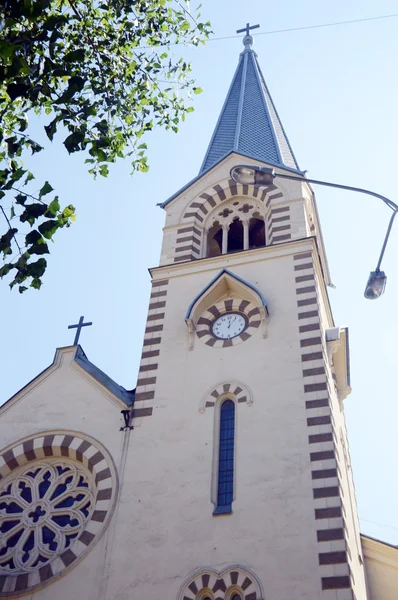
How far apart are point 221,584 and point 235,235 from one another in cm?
1199

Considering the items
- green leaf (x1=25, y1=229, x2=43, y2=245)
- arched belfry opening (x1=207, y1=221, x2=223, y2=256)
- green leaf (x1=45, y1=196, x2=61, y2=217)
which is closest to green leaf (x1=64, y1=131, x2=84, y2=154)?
green leaf (x1=45, y1=196, x2=61, y2=217)

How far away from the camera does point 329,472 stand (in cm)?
1374

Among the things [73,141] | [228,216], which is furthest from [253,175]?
[228,216]

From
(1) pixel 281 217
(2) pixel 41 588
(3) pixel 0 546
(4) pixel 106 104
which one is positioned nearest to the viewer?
(4) pixel 106 104

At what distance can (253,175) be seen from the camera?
12.2m

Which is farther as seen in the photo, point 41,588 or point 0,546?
point 0,546

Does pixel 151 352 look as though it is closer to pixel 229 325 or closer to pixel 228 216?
pixel 229 325

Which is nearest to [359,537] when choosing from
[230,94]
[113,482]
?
[113,482]

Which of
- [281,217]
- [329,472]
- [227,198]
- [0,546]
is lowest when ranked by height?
[0,546]

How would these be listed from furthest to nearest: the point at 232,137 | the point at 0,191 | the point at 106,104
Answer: the point at 232,137 → the point at 106,104 → the point at 0,191

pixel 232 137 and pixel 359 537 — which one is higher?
pixel 232 137

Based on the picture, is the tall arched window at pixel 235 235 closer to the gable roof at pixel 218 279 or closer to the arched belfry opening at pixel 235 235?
the arched belfry opening at pixel 235 235

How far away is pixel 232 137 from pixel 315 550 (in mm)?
16735

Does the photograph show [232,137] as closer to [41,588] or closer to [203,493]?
[203,493]
